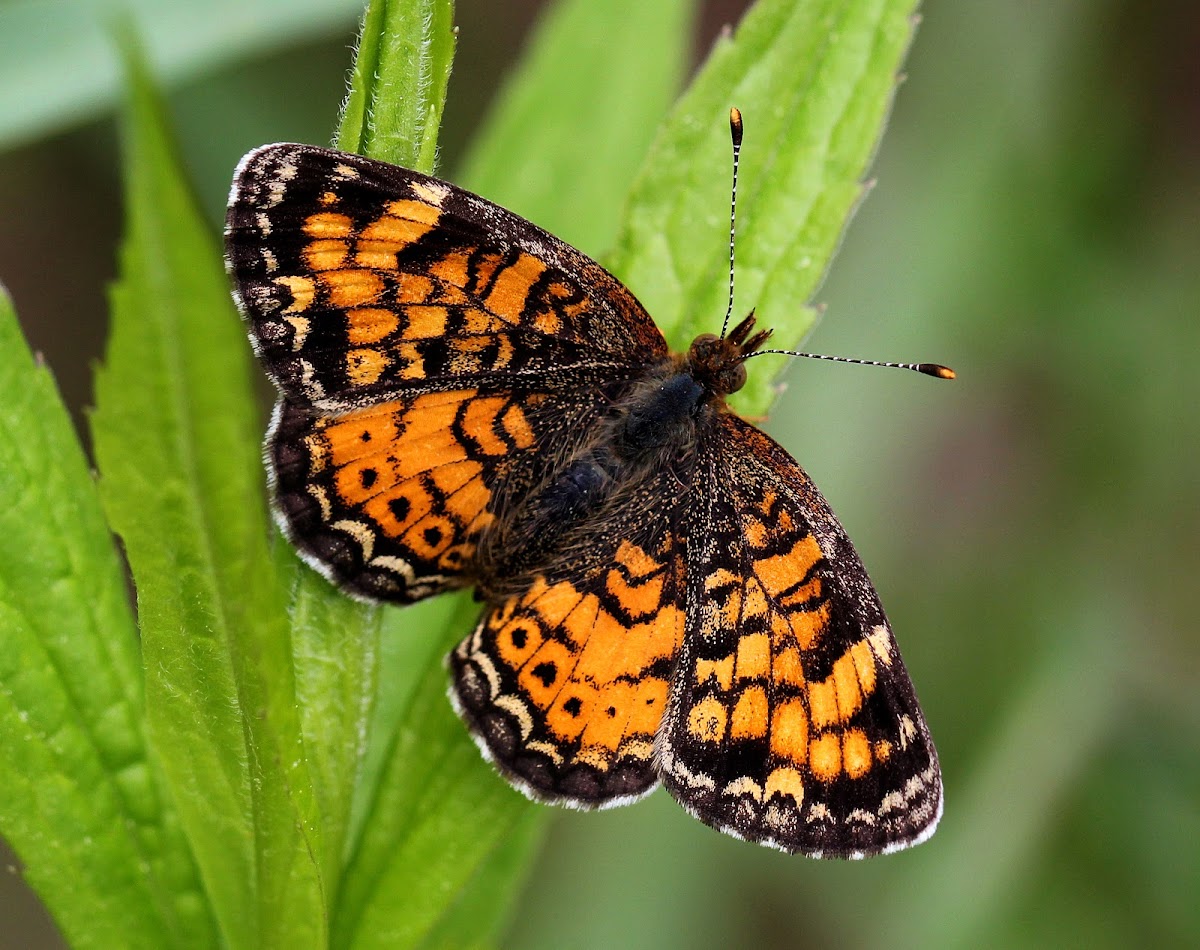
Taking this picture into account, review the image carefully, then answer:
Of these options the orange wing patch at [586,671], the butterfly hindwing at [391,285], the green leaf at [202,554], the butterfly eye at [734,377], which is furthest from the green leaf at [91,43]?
the green leaf at [202,554]

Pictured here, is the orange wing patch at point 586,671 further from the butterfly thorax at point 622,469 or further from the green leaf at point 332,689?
the green leaf at point 332,689

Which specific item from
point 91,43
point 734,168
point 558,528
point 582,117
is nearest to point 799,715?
point 558,528

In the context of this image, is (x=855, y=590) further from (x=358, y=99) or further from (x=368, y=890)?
(x=358, y=99)

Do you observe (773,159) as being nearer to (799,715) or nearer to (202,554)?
(799,715)

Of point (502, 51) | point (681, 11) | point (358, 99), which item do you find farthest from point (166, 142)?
point (502, 51)

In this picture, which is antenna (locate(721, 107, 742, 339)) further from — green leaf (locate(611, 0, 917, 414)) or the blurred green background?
the blurred green background

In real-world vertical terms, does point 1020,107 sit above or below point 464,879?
above

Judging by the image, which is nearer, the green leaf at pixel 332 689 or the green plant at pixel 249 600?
the green plant at pixel 249 600
